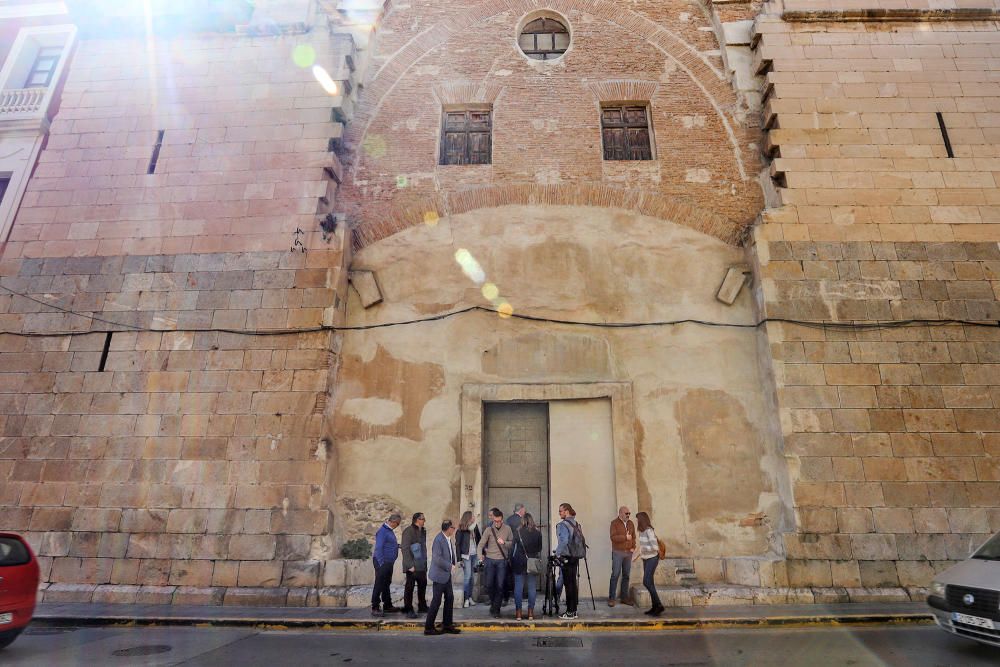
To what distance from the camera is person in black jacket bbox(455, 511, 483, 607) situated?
24.4ft

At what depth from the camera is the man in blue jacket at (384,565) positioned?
6828 mm

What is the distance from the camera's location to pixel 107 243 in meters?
9.36

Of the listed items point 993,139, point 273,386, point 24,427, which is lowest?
point 24,427

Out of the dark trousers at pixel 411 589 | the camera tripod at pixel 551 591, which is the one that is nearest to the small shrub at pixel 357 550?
the dark trousers at pixel 411 589

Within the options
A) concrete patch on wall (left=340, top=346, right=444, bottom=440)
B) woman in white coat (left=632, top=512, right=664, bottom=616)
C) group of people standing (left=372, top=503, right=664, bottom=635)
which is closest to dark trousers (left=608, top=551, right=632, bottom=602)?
group of people standing (left=372, top=503, right=664, bottom=635)

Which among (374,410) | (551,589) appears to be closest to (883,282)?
(551,589)

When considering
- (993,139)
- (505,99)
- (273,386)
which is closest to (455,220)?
(505,99)

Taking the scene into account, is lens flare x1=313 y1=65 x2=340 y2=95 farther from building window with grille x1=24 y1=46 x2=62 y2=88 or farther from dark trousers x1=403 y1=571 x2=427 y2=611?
dark trousers x1=403 y1=571 x2=427 y2=611

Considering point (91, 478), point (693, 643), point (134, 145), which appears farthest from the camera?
point (134, 145)

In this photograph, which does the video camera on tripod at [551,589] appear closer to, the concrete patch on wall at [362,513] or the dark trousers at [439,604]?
the dark trousers at [439,604]

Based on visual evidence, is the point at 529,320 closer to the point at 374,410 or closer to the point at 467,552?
the point at 374,410

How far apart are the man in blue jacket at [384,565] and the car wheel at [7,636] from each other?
3591 millimetres

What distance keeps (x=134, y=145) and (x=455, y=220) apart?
6.30 meters

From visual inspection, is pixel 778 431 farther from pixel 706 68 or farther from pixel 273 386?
pixel 273 386
